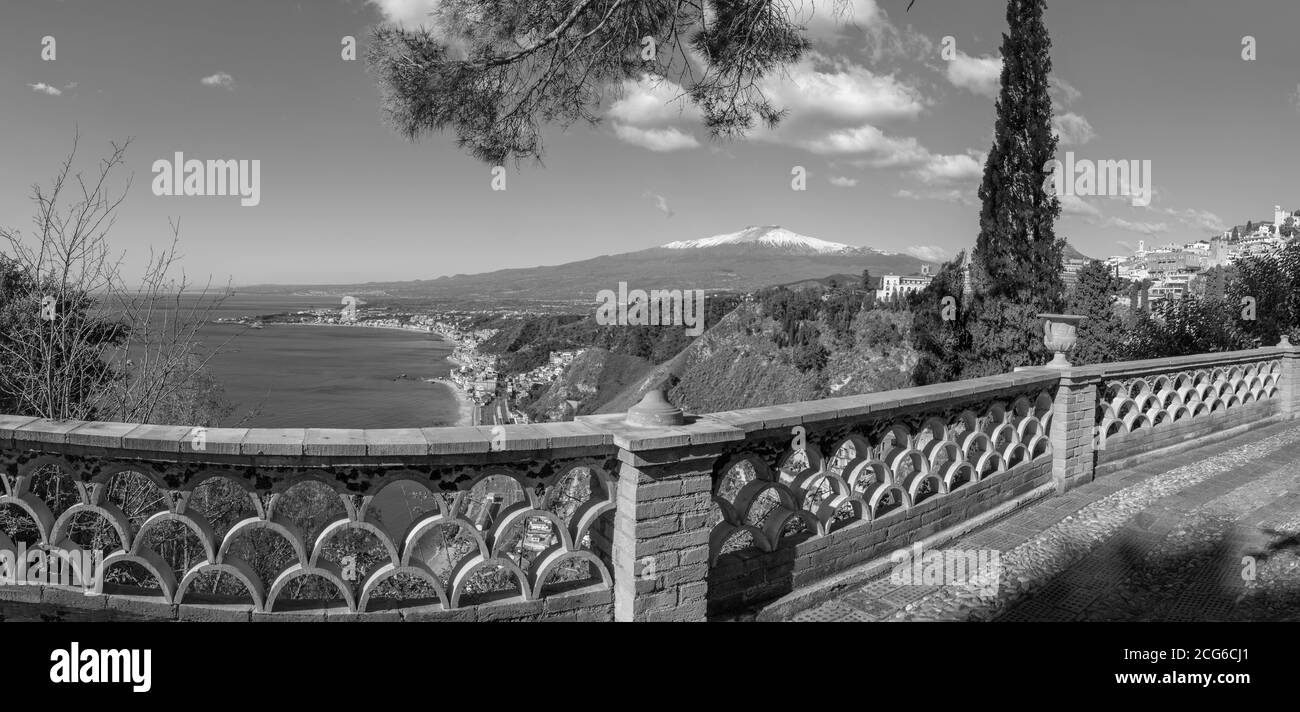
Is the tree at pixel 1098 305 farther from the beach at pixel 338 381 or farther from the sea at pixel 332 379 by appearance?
the sea at pixel 332 379

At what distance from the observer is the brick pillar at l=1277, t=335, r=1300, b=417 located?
29.8 ft

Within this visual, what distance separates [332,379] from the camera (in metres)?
61.7

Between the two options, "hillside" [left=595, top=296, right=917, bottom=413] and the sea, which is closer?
"hillside" [left=595, top=296, right=917, bottom=413]

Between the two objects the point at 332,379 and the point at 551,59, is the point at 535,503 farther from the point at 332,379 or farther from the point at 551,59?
the point at 332,379

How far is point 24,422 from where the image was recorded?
2.63 metres

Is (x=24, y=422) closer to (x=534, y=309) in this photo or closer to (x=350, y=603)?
(x=350, y=603)

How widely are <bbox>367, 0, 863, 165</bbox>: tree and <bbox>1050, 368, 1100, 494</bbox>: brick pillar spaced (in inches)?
135

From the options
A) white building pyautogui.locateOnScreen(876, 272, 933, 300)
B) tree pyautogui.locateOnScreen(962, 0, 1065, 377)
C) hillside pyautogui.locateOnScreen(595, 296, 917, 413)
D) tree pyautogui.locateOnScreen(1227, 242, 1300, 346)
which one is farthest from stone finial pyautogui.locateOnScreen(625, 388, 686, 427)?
white building pyautogui.locateOnScreen(876, 272, 933, 300)

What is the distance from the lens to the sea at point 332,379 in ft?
132

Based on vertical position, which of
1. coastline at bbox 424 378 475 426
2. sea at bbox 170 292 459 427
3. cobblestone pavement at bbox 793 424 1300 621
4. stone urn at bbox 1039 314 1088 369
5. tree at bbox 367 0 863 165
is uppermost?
tree at bbox 367 0 863 165

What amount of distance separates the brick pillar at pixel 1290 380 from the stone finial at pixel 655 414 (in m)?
10.1

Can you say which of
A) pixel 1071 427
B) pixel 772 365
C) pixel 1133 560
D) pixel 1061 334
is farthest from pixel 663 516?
pixel 772 365

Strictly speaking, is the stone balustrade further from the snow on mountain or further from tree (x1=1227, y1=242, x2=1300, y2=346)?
the snow on mountain
